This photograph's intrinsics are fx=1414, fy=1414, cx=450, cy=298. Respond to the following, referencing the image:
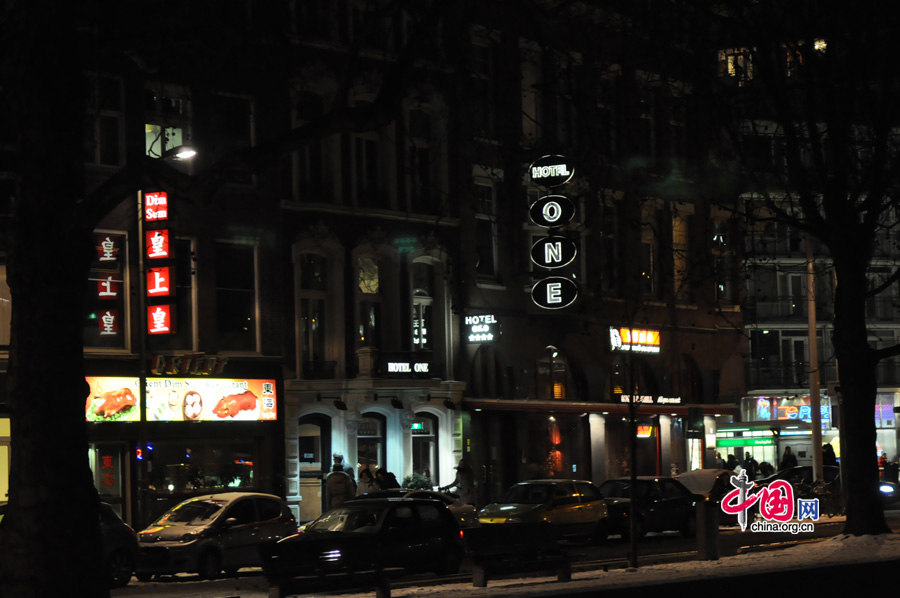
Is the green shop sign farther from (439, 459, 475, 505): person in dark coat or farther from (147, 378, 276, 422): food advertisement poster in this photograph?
(147, 378, 276, 422): food advertisement poster

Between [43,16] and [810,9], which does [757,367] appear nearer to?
[810,9]

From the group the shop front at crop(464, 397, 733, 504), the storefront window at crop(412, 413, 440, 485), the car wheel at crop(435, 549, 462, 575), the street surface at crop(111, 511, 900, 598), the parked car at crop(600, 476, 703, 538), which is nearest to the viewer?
the street surface at crop(111, 511, 900, 598)

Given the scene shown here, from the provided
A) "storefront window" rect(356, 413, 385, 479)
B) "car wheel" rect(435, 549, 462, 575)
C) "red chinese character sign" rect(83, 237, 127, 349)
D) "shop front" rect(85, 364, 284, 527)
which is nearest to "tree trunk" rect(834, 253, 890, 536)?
"car wheel" rect(435, 549, 462, 575)

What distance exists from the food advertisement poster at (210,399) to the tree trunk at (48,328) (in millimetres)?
20894

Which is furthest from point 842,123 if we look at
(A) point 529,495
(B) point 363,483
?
(B) point 363,483

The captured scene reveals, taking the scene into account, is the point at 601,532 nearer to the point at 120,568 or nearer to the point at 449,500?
the point at 449,500

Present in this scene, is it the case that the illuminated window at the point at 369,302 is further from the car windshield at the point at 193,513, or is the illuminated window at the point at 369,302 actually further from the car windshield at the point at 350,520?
the car windshield at the point at 350,520

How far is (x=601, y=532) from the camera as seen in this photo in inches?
1276

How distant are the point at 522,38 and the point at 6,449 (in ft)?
71.1

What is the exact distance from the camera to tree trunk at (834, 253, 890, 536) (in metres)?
24.3

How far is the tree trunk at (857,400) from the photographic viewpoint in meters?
24.3

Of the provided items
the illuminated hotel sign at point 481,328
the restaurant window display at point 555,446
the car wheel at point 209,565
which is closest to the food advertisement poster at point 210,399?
the illuminated hotel sign at point 481,328

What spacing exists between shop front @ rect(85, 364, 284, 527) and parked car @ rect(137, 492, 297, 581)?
5008 millimetres

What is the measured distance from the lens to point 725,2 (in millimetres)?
22203
